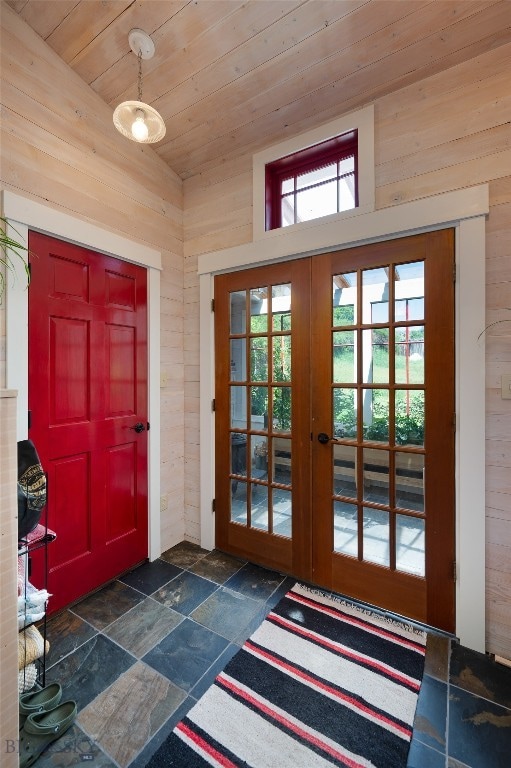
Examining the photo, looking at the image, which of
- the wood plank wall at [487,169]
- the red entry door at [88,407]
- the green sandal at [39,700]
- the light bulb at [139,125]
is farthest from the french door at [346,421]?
the green sandal at [39,700]

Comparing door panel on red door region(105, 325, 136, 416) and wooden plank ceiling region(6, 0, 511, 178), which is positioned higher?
wooden plank ceiling region(6, 0, 511, 178)

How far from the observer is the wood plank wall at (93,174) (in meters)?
1.68

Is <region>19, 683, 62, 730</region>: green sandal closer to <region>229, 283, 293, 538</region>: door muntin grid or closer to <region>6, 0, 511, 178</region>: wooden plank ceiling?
<region>229, 283, 293, 538</region>: door muntin grid

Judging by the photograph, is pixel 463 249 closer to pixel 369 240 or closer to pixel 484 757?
pixel 369 240

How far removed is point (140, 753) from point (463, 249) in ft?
8.10

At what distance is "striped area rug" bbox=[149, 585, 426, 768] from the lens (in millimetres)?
1198

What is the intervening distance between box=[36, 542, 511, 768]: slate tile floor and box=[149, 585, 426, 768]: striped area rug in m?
0.06

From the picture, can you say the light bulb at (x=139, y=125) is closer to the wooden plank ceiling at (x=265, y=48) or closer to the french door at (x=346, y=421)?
the wooden plank ceiling at (x=265, y=48)

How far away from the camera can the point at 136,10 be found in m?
1.59

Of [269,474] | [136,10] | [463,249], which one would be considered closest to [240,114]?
[136,10]

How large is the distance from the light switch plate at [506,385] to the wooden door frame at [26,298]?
6.77 feet

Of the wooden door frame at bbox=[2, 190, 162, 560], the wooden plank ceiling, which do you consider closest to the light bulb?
the wooden plank ceiling

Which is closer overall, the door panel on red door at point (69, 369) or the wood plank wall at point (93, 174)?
the wood plank wall at point (93, 174)

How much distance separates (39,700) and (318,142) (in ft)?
10.1
